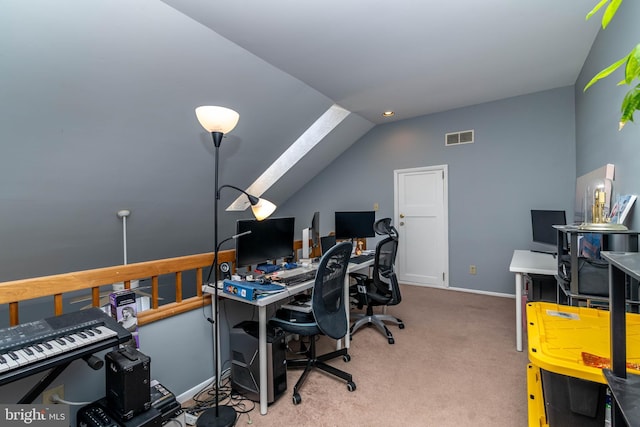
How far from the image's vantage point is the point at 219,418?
1841 mm

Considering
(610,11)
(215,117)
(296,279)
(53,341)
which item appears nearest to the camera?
(610,11)

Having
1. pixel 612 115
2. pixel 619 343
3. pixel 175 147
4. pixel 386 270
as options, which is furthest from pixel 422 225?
pixel 619 343

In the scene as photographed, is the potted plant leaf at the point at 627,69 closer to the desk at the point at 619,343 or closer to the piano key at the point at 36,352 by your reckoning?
the desk at the point at 619,343

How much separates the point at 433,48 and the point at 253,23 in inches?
62.1

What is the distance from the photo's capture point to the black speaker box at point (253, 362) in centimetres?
203

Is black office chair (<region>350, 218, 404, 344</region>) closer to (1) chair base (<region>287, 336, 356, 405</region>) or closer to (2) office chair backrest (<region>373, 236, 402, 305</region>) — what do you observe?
(2) office chair backrest (<region>373, 236, 402, 305</region>)

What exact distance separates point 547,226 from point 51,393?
4.20 m

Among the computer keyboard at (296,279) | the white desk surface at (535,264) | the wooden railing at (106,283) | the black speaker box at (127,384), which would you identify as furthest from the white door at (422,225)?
the black speaker box at (127,384)

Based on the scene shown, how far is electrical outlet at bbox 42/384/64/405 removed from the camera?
1.52 m

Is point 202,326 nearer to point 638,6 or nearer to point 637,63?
point 637,63

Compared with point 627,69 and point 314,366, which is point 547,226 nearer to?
point 314,366

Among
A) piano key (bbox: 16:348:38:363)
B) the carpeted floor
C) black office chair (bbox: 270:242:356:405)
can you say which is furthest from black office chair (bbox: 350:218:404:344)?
piano key (bbox: 16:348:38:363)

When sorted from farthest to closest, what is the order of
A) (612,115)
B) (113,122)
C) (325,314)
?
(113,122) < (612,115) < (325,314)

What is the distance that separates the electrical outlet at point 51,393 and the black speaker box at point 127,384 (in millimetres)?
282
